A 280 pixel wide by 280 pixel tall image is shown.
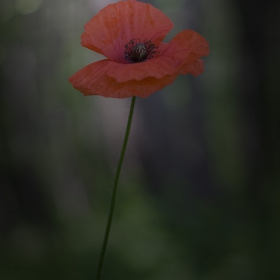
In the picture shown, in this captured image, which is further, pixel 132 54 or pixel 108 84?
pixel 132 54

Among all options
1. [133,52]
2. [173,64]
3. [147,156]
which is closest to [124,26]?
[133,52]

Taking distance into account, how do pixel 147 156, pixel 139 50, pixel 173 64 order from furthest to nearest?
pixel 147 156 → pixel 139 50 → pixel 173 64

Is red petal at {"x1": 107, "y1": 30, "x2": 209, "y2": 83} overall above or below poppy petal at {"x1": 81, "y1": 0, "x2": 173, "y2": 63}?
below

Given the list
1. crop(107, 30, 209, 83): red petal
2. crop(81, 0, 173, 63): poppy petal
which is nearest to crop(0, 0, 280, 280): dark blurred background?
crop(81, 0, 173, 63): poppy petal

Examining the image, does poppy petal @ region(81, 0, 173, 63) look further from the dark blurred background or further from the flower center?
the dark blurred background

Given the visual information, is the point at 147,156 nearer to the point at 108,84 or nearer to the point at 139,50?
the point at 139,50
